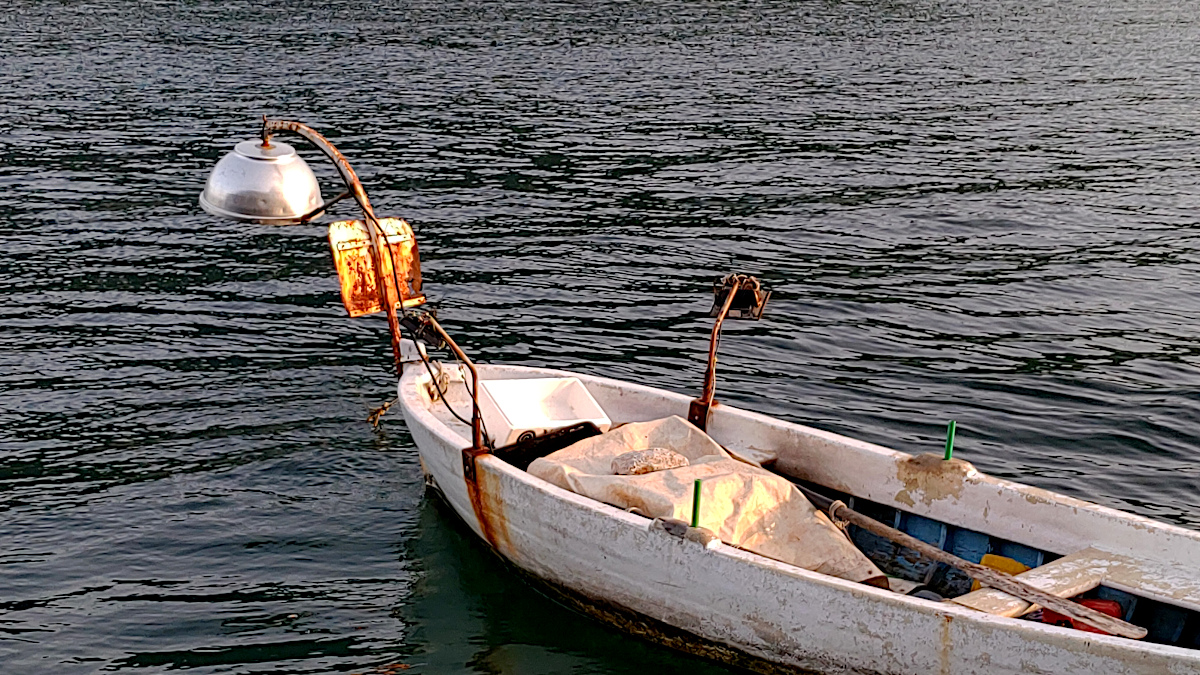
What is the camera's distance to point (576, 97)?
2800cm

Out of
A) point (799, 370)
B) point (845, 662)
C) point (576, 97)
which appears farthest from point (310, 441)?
point (576, 97)

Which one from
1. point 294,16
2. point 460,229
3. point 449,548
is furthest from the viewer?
point 294,16

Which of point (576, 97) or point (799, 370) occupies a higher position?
point (576, 97)

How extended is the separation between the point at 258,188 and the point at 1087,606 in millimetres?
5970

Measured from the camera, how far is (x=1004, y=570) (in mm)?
9312

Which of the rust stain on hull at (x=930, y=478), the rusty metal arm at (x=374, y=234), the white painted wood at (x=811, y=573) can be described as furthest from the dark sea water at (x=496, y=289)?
the rust stain on hull at (x=930, y=478)

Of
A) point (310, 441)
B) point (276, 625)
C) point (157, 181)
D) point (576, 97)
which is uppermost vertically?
point (576, 97)

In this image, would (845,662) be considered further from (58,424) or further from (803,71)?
(803,71)

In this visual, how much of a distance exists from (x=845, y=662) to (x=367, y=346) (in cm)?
846

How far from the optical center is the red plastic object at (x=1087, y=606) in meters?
7.87

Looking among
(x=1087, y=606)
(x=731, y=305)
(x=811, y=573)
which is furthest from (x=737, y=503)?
(x=1087, y=606)

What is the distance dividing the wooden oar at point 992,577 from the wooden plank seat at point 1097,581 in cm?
8

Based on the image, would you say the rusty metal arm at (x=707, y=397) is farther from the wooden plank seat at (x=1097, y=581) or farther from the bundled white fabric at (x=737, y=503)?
the wooden plank seat at (x=1097, y=581)

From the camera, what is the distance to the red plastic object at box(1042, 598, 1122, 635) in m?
7.87
